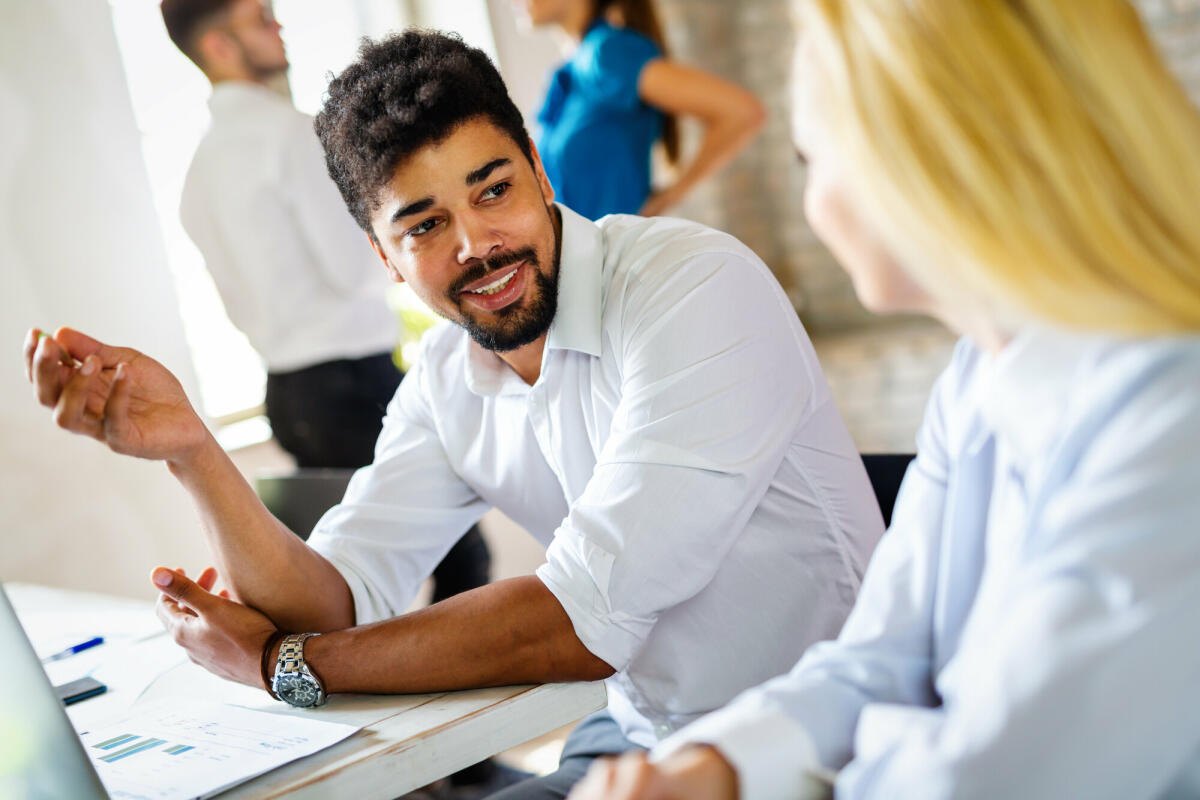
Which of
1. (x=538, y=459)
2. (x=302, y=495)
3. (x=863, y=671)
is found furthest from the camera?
(x=302, y=495)

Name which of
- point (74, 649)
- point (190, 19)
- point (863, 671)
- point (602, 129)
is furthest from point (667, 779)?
point (190, 19)

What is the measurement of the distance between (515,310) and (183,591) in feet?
1.54

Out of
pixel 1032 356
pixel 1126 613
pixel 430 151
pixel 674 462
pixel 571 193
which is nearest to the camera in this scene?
pixel 1126 613

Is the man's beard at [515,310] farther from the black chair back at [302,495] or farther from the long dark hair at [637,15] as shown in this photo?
the long dark hair at [637,15]

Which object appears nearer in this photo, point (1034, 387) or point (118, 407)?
point (1034, 387)

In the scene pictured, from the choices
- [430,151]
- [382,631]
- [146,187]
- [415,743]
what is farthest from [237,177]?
[415,743]

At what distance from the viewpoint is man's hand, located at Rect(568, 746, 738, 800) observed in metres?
0.66

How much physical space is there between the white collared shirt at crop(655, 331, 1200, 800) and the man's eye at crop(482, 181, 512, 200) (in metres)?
0.68

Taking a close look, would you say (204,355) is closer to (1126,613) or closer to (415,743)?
(415,743)

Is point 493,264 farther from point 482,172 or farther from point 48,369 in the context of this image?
point 48,369

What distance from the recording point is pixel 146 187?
2566 millimetres

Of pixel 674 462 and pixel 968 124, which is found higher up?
pixel 968 124

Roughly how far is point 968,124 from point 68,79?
7.91 feet

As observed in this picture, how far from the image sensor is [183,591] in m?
1.19
